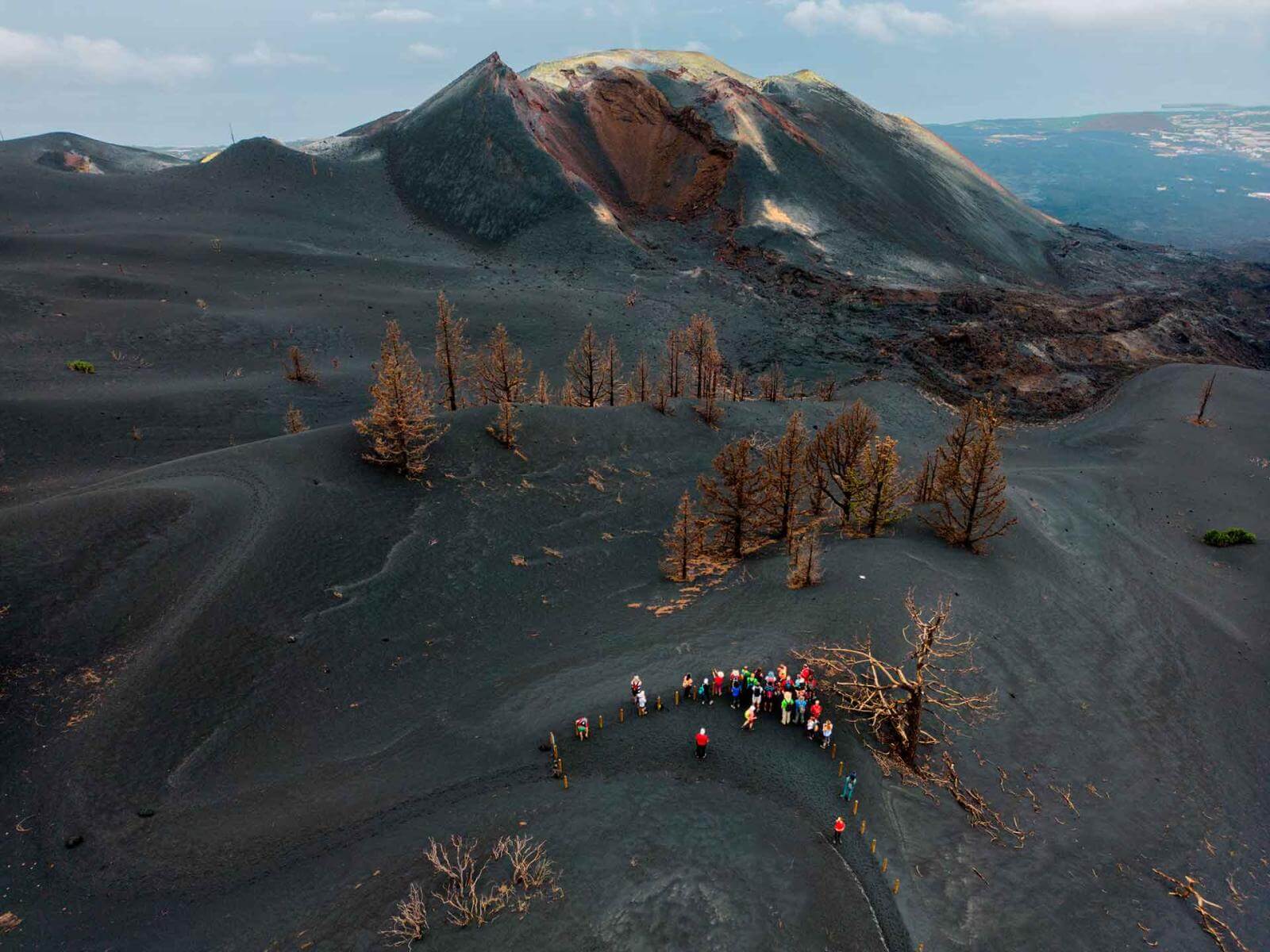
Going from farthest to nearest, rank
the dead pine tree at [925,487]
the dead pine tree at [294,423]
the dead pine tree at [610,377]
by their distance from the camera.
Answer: the dead pine tree at [610,377]
the dead pine tree at [294,423]
the dead pine tree at [925,487]

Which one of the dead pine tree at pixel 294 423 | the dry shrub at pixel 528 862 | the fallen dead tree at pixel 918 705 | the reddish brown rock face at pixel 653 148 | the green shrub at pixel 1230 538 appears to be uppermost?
the reddish brown rock face at pixel 653 148

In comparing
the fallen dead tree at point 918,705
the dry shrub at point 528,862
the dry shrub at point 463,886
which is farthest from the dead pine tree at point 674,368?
the dry shrub at point 463,886

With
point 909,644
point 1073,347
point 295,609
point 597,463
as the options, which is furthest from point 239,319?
point 1073,347

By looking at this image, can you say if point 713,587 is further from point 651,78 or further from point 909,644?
point 651,78

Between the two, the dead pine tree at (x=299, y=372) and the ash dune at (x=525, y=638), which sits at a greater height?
the dead pine tree at (x=299, y=372)

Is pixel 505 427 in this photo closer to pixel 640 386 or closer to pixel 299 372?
pixel 640 386

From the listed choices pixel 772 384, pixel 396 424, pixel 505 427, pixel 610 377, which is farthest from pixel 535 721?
pixel 772 384

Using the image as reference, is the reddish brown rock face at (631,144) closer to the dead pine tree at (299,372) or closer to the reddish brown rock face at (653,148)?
the reddish brown rock face at (653,148)
